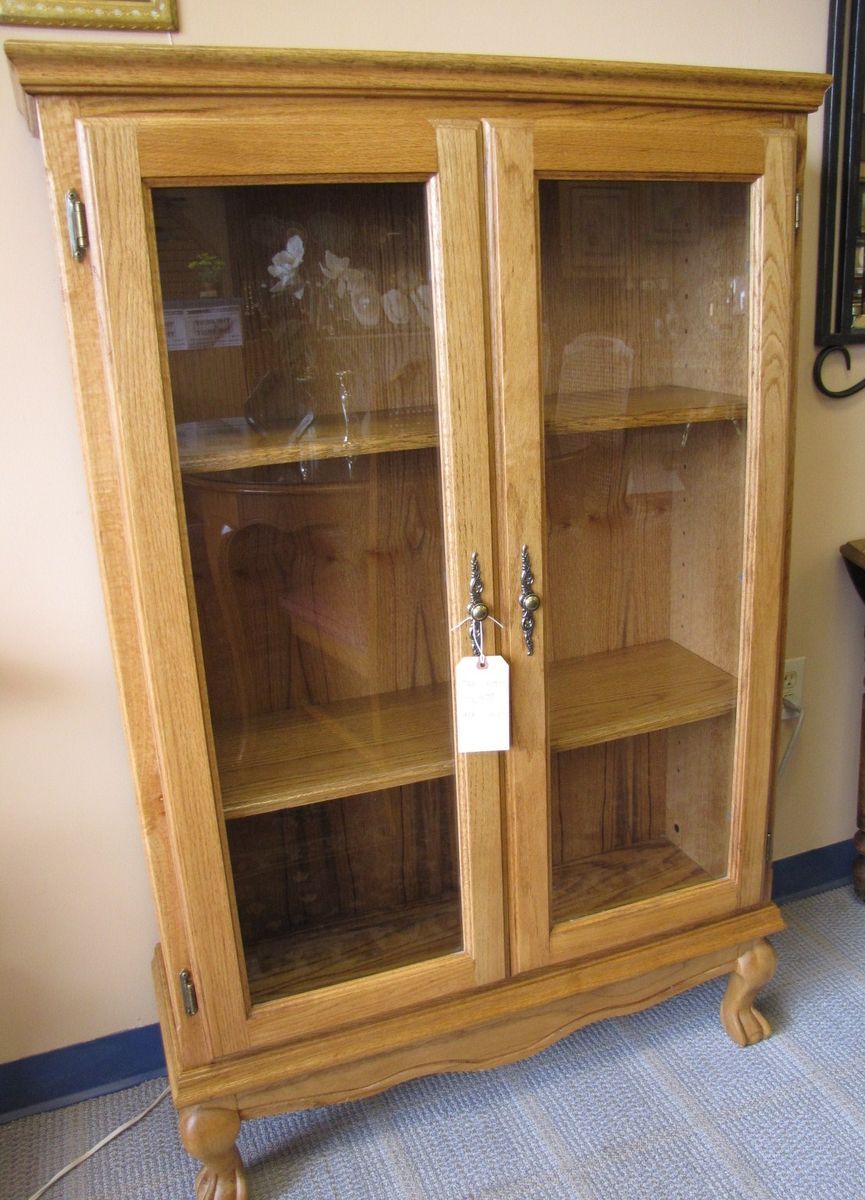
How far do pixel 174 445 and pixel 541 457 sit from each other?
433 mm

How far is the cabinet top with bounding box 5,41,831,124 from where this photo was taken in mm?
922

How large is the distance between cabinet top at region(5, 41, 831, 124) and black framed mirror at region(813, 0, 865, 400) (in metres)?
0.43

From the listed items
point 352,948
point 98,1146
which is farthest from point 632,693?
point 98,1146

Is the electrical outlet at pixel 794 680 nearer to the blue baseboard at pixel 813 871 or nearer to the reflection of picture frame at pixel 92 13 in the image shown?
the blue baseboard at pixel 813 871

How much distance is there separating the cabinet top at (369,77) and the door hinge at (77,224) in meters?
0.10

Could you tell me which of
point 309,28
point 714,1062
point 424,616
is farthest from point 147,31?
point 714,1062

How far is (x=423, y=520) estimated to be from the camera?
120 centimetres

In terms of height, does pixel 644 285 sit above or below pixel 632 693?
above

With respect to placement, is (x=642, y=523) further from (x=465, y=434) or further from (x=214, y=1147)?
(x=214, y=1147)

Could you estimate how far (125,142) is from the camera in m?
0.95

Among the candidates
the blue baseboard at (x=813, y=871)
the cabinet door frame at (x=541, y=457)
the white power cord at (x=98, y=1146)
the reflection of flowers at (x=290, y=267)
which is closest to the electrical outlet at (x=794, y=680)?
the blue baseboard at (x=813, y=871)

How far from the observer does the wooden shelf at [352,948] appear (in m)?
1.25

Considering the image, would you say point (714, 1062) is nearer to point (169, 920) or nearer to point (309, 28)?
point (169, 920)

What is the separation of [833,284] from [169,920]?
144 centimetres
